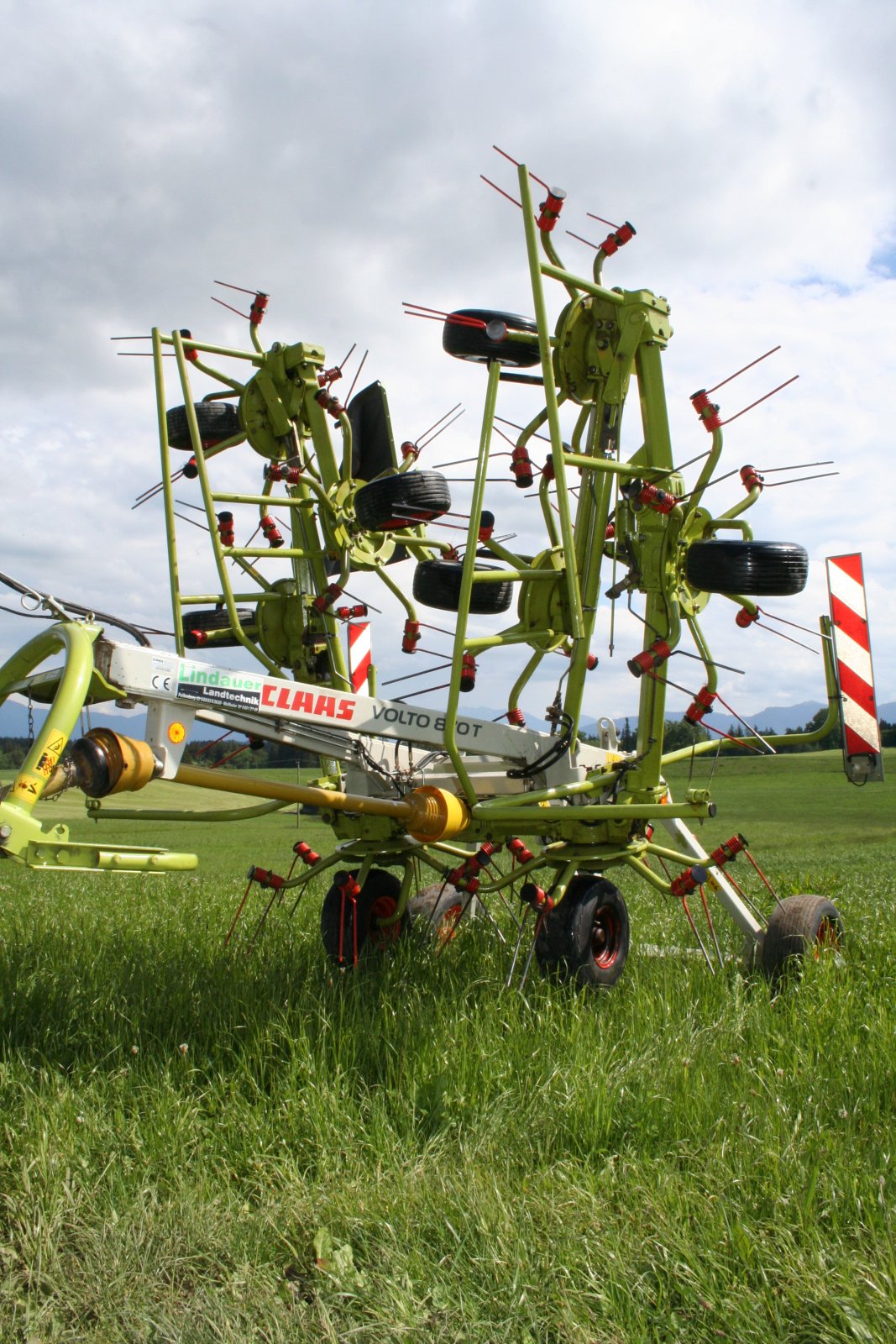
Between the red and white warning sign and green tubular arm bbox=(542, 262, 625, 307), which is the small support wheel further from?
green tubular arm bbox=(542, 262, 625, 307)

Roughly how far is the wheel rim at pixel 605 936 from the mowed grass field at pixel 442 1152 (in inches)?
7.8

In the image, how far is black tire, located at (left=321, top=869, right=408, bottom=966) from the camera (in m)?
6.51

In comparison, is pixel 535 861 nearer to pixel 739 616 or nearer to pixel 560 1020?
pixel 560 1020

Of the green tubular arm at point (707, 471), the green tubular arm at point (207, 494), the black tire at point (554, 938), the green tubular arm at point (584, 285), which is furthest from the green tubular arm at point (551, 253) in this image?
the black tire at point (554, 938)

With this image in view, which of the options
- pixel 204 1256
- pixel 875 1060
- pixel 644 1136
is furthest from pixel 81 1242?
pixel 875 1060

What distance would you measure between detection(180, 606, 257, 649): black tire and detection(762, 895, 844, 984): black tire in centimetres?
367

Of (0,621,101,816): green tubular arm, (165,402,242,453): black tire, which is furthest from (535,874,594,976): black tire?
(165,402,242,453): black tire

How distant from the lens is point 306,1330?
2.97 metres

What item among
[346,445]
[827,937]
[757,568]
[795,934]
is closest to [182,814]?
[346,445]

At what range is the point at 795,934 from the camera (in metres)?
5.94

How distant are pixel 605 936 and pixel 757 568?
6.66ft

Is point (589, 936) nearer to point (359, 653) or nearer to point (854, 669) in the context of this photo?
point (854, 669)

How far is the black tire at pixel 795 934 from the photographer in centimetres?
589

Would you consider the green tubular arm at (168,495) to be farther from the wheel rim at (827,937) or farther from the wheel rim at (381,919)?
the wheel rim at (827,937)
